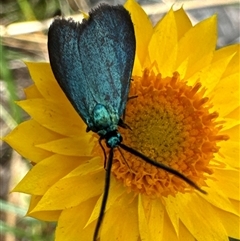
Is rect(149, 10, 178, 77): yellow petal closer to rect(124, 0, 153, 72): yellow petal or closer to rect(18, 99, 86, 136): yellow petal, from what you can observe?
rect(124, 0, 153, 72): yellow petal

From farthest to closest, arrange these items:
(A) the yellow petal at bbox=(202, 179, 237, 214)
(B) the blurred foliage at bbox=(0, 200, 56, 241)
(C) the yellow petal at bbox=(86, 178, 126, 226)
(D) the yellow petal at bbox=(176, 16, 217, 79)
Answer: (B) the blurred foliage at bbox=(0, 200, 56, 241), (D) the yellow petal at bbox=(176, 16, 217, 79), (A) the yellow petal at bbox=(202, 179, 237, 214), (C) the yellow petal at bbox=(86, 178, 126, 226)

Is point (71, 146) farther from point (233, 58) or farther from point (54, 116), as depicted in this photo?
point (233, 58)

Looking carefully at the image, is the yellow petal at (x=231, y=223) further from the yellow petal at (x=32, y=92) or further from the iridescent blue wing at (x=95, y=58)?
the yellow petal at (x=32, y=92)

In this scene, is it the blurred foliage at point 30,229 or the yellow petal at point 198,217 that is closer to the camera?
the yellow petal at point 198,217

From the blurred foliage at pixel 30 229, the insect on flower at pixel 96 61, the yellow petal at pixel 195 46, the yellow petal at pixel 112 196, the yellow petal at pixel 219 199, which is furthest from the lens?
the blurred foliage at pixel 30 229

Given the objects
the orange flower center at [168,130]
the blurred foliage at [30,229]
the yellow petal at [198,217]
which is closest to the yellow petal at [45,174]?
the orange flower center at [168,130]

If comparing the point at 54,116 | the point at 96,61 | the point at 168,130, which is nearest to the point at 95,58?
the point at 96,61

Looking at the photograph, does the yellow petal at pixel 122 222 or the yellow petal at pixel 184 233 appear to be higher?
the yellow petal at pixel 122 222

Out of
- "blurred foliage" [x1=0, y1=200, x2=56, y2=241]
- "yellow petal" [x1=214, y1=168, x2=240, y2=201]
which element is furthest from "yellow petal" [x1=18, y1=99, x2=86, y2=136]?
"blurred foliage" [x1=0, y1=200, x2=56, y2=241]

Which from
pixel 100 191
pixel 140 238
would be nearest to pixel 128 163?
pixel 100 191
